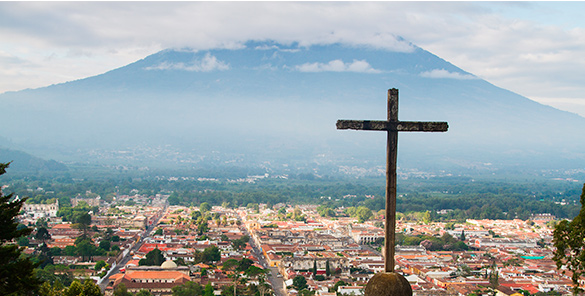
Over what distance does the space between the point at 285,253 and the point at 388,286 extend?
34106mm

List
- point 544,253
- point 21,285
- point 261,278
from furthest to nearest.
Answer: point 544,253 → point 261,278 → point 21,285

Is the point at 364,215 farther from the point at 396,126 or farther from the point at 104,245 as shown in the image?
the point at 396,126

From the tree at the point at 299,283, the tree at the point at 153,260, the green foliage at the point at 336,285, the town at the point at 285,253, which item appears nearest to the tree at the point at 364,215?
the town at the point at 285,253

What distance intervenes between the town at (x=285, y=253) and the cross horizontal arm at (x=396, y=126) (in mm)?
21980

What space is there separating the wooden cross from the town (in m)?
21.6

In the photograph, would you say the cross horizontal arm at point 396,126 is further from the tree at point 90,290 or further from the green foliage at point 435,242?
the green foliage at point 435,242

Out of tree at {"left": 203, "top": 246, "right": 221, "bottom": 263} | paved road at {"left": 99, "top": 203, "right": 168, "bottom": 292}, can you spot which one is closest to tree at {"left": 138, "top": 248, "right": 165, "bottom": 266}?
paved road at {"left": 99, "top": 203, "right": 168, "bottom": 292}

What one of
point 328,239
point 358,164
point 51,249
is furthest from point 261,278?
point 358,164

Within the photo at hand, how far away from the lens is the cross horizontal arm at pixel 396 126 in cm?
641

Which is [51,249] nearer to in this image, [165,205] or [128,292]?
[128,292]

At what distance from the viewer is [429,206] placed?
73.6 meters

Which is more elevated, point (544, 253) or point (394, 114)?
point (394, 114)

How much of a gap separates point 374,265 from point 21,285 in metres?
29.0

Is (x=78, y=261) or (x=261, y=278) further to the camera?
(x=78, y=261)
